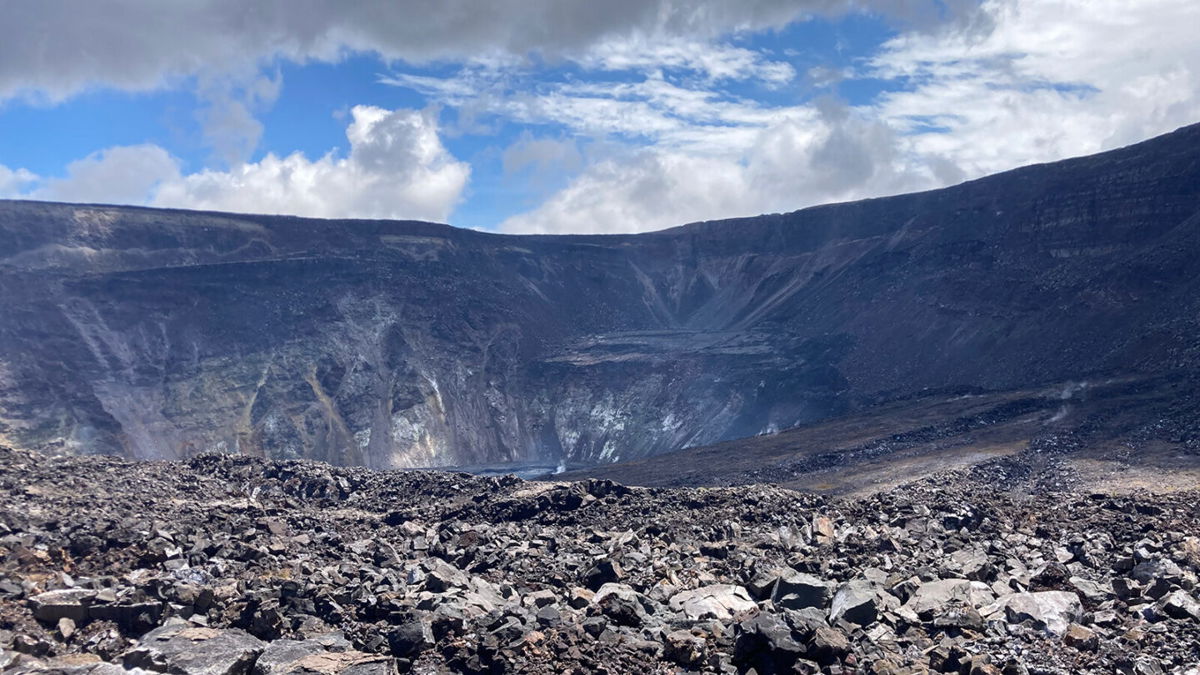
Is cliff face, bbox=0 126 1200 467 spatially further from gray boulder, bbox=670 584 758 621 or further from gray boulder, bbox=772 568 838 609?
gray boulder, bbox=670 584 758 621

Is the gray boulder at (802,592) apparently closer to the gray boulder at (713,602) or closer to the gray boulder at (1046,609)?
the gray boulder at (713,602)

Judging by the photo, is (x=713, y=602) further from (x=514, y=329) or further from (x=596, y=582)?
(x=514, y=329)

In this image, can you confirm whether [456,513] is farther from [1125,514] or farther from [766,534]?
[1125,514]

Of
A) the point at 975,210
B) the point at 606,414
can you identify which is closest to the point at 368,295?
the point at 606,414

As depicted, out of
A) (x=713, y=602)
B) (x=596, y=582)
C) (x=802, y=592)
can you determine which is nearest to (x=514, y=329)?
(x=596, y=582)

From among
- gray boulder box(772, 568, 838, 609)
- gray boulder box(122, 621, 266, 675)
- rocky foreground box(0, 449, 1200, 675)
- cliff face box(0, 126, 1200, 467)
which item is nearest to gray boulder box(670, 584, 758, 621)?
rocky foreground box(0, 449, 1200, 675)

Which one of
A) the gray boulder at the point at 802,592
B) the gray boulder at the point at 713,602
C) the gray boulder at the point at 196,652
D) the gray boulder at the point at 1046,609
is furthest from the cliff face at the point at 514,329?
the gray boulder at the point at 196,652
